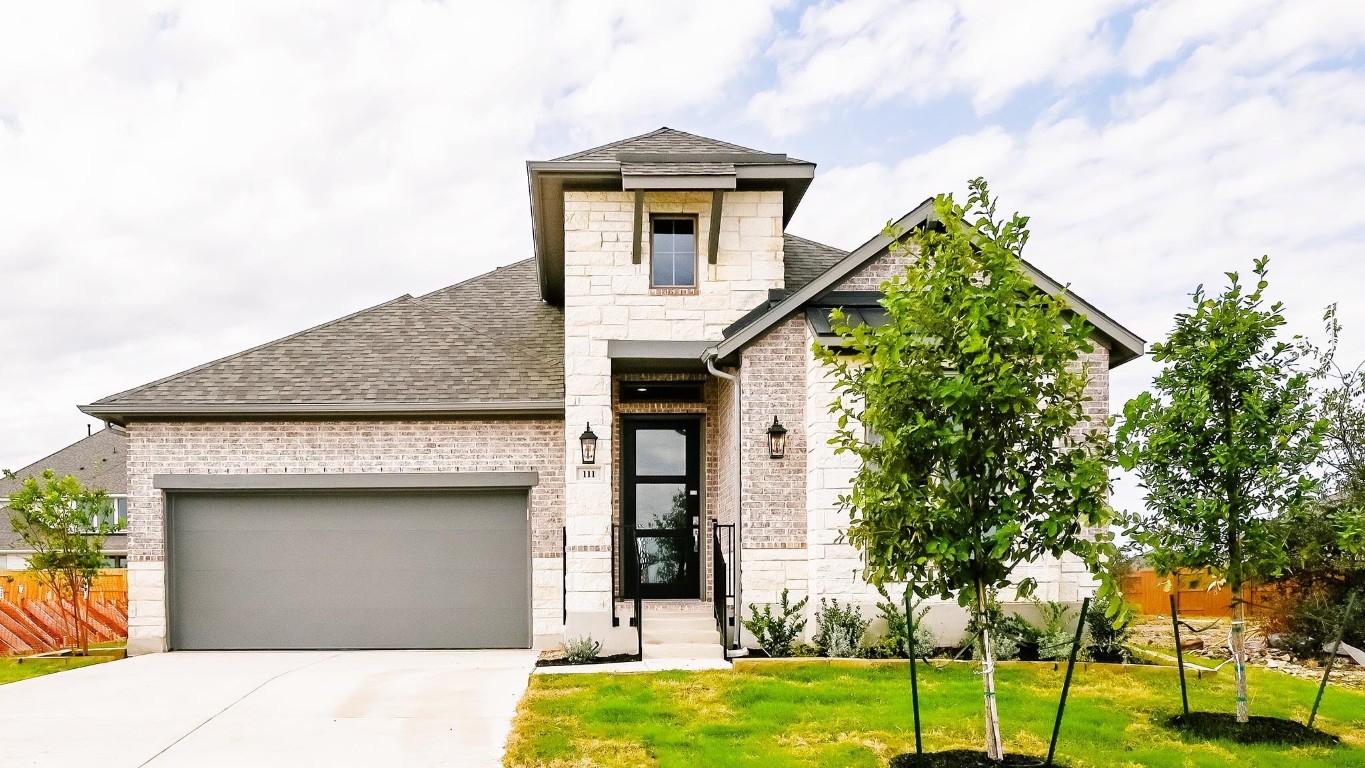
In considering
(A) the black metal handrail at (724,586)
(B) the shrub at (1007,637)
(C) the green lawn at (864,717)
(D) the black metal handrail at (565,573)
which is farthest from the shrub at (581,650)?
(B) the shrub at (1007,637)

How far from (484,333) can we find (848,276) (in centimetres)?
578

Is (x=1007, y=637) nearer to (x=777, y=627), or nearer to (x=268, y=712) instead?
(x=777, y=627)

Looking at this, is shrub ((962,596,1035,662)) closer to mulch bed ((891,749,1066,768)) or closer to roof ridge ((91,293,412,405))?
mulch bed ((891,749,1066,768))

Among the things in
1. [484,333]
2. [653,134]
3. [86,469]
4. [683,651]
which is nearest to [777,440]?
[683,651]

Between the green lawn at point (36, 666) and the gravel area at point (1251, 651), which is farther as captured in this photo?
the green lawn at point (36, 666)

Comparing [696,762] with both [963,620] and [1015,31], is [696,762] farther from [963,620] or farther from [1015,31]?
[1015,31]

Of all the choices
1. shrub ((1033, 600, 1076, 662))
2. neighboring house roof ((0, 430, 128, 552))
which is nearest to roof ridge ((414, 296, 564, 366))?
shrub ((1033, 600, 1076, 662))

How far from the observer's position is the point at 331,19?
12.0m

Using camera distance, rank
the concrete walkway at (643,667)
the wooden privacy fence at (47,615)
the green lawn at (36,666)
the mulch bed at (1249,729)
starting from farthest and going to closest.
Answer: the wooden privacy fence at (47,615), the green lawn at (36,666), the concrete walkway at (643,667), the mulch bed at (1249,729)

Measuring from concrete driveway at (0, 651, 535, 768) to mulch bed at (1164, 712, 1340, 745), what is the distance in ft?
16.8

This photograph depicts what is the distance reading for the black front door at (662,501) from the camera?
13.8 meters

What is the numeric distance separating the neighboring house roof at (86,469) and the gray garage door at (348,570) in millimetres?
18191

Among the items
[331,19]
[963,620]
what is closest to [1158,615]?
[963,620]

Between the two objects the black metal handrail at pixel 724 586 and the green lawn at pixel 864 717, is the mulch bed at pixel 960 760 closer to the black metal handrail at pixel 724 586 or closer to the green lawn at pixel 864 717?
the green lawn at pixel 864 717
